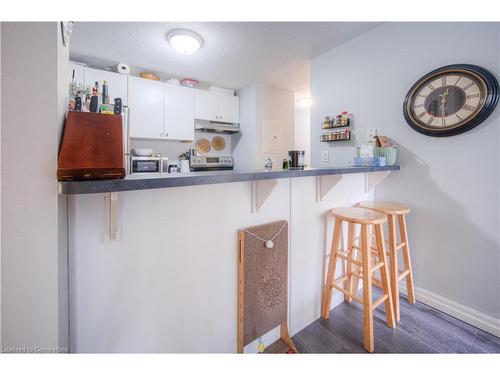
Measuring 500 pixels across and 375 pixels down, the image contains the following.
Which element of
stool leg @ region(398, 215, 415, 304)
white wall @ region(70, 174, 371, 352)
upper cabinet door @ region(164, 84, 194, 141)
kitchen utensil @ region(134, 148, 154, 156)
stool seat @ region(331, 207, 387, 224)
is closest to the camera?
white wall @ region(70, 174, 371, 352)

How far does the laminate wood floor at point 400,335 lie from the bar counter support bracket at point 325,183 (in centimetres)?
92

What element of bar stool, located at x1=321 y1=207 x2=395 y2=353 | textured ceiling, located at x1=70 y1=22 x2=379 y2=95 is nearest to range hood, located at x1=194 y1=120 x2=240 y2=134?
textured ceiling, located at x1=70 y1=22 x2=379 y2=95

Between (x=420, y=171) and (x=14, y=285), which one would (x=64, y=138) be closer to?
(x=14, y=285)

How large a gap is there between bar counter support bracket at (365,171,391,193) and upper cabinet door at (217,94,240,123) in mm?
2594

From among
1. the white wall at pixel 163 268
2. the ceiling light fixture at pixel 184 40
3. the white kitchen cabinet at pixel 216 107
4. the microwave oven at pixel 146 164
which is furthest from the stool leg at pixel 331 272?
the white kitchen cabinet at pixel 216 107

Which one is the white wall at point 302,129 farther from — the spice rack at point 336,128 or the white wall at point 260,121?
the spice rack at point 336,128

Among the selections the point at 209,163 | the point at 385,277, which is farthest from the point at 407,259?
the point at 209,163

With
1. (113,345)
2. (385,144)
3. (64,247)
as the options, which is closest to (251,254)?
(113,345)

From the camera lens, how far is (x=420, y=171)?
1.84 meters

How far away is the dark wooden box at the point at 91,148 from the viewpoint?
1.97 feet

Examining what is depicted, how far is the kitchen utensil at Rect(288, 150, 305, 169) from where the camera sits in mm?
1494

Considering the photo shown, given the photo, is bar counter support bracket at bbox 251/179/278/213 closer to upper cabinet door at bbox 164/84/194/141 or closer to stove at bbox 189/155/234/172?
stove at bbox 189/155/234/172
